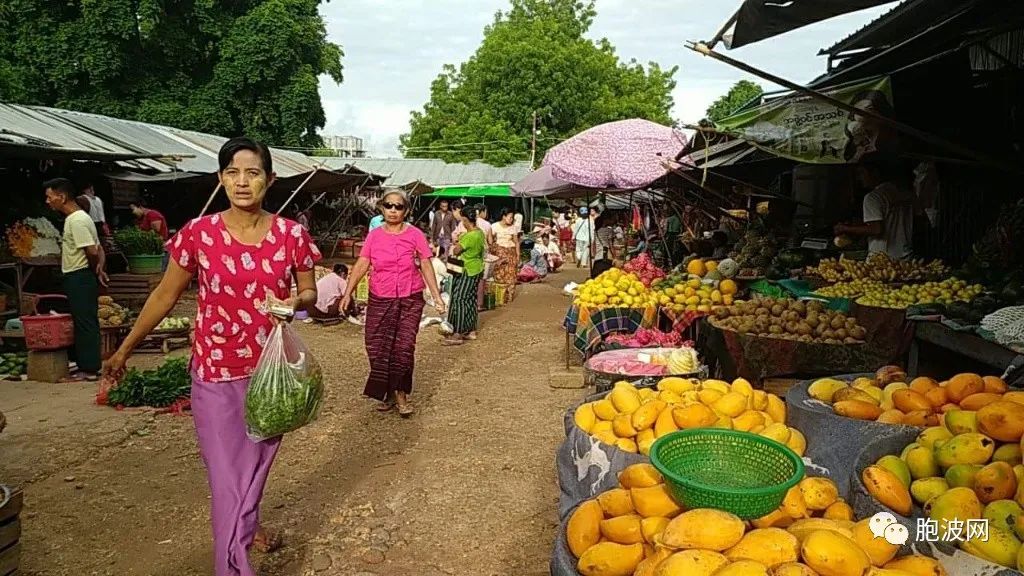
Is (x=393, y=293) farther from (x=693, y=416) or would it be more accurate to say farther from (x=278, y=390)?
(x=693, y=416)

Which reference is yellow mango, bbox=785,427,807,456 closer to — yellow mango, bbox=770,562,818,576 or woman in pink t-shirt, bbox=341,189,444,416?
yellow mango, bbox=770,562,818,576

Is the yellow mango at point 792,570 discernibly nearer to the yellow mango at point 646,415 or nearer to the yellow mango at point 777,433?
the yellow mango at point 777,433

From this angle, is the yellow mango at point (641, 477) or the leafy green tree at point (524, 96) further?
the leafy green tree at point (524, 96)

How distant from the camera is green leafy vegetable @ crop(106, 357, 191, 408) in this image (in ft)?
20.1

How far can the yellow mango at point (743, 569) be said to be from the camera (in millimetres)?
1620

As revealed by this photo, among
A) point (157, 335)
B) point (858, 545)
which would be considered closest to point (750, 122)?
point (858, 545)

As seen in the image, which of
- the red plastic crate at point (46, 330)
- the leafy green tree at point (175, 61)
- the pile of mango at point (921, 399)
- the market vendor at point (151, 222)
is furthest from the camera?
the leafy green tree at point (175, 61)

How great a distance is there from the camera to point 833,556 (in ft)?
5.53

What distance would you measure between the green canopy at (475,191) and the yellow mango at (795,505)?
26.3 metres

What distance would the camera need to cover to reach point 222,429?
292cm

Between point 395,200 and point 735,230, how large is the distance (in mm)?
7588

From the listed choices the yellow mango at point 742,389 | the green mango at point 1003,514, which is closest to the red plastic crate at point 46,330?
the yellow mango at point 742,389

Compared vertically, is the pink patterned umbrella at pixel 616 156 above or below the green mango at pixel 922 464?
above

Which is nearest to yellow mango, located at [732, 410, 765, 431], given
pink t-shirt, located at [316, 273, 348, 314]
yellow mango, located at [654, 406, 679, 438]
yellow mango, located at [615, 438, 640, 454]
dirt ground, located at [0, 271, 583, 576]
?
yellow mango, located at [654, 406, 679, 438]
